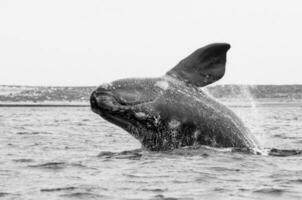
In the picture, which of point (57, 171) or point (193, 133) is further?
point (193, 133)

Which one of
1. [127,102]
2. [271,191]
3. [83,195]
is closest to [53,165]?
[127,102]

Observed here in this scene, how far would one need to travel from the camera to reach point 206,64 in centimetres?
1290

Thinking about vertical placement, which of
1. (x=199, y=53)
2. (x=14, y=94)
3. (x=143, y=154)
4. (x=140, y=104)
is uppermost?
(x=199, y=53)

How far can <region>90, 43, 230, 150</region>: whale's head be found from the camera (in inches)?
501

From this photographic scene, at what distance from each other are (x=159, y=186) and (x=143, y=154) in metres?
2.83

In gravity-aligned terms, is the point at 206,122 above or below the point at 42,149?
above

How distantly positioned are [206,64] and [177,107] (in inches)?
36.1

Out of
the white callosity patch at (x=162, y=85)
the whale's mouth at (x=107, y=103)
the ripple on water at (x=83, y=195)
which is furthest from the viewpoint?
the white callosity patch at (x=162, y=85)

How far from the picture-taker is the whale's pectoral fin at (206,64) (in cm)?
1275

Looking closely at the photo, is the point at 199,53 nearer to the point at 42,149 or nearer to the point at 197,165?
the point at 197,165

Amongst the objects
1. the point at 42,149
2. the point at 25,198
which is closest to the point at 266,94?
the point at 42,149

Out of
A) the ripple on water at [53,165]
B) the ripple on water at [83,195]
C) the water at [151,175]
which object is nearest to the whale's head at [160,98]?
the water at [151,175]

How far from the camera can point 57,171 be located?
11.8 m

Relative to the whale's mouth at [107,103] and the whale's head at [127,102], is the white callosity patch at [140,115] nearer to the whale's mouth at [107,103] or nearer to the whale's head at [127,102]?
the whale's head at [127,102]
